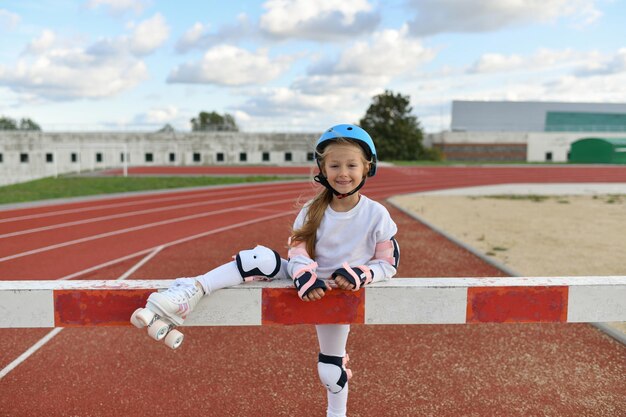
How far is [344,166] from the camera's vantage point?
2.35 meters

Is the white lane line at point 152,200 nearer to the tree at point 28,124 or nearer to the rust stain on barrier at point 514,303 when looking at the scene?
the rust stain on barrier at point 514,303

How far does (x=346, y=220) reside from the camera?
2375 millimetres

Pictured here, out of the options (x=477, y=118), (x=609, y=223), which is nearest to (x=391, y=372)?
(x=609, y=223)

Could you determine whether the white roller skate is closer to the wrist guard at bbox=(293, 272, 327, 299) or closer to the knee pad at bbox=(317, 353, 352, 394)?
the wrist guard at bbox=(293, 272, 327, 299)

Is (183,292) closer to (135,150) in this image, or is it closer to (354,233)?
(354,233)

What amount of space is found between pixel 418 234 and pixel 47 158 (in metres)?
41.3

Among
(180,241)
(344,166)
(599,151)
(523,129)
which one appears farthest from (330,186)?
(523,129)

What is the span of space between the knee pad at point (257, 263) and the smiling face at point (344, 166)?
0.44 m

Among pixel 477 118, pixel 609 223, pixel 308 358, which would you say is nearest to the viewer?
pixel 308 358

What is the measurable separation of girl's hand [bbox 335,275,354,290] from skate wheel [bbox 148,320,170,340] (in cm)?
69

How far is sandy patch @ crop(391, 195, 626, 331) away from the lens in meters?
7.13

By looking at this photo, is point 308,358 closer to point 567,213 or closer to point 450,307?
point 450,307

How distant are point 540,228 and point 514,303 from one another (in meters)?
8.82

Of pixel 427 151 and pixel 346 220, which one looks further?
pixel 427 151
